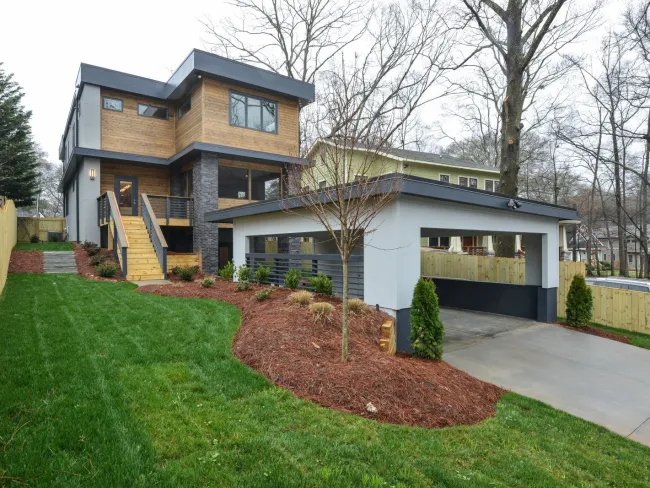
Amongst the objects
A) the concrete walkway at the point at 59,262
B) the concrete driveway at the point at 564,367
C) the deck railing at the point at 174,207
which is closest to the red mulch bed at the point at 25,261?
the concrete walkway at the point at 59,262

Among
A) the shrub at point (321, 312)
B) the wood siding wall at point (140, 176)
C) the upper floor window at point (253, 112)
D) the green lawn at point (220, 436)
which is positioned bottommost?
the green lawn at point (220, 436)

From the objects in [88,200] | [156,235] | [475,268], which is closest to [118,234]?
[156,235]

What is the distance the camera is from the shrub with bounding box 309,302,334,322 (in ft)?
19.1

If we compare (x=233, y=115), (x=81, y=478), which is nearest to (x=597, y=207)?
(x=233, y=115)

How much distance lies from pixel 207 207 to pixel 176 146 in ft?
14.3

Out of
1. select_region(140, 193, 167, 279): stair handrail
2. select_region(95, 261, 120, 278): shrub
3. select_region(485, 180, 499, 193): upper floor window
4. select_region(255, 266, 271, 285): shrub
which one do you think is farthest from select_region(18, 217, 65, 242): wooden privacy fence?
select_region(485, 180, 499, 193): upper floor window

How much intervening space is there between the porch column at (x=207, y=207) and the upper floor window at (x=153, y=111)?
3922 millimetres

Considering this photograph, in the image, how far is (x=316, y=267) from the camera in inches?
353

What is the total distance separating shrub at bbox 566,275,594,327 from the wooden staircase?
38.6ft

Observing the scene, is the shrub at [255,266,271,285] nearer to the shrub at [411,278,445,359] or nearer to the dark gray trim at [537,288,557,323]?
the shrub at [411,278,445,359]

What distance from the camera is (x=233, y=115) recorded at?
14.9 metres

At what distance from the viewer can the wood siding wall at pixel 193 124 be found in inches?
557

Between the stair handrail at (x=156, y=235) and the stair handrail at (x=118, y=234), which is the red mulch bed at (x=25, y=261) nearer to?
the stair handrail at (x=118, y=234)

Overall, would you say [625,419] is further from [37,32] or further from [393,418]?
[37,32]
